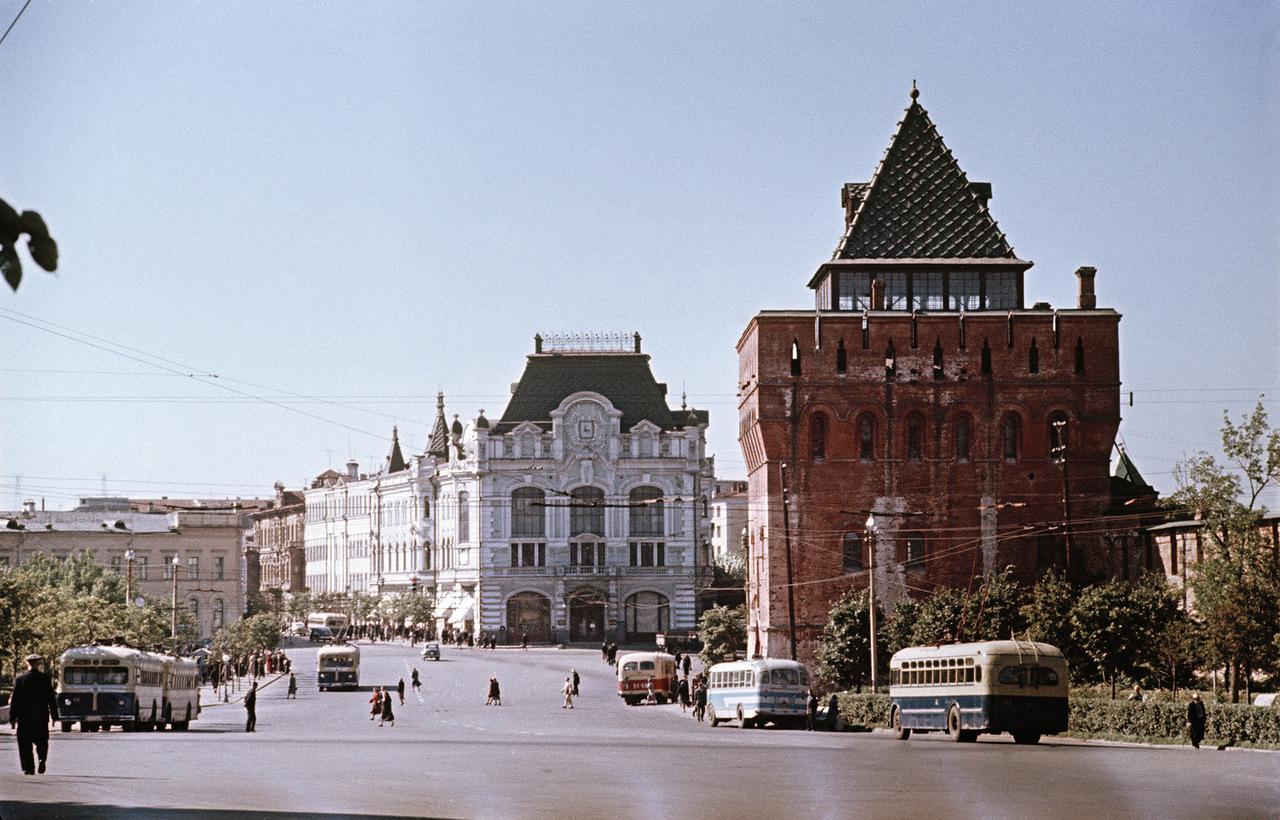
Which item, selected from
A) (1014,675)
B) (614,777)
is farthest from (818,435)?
(614,777)

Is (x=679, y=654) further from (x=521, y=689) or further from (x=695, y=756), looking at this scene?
(x=695, y=756)

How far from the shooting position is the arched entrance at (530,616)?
111500 mm

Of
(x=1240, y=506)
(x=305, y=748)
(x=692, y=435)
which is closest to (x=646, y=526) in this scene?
Result: (x=692, y=435)

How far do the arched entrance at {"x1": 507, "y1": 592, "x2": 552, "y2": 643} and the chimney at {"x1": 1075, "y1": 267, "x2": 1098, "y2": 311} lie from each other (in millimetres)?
53144

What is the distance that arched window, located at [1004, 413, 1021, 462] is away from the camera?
6538 centimetres

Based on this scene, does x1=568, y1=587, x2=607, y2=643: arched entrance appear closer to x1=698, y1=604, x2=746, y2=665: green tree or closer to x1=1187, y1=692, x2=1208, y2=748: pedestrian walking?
x1=698, y1=604, x2=746, y2=665: green tree

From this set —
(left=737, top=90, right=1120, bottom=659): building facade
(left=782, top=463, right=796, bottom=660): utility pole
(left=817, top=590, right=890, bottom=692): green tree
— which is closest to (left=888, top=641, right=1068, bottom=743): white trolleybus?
(left=817, top=590, right=890, bottom=692): green tree

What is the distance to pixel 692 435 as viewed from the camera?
11444 cm

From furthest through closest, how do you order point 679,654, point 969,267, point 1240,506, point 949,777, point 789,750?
1. point 679,654
2. point 969,267
3. point 1240,506
4. point 789,750
5. point 949,777

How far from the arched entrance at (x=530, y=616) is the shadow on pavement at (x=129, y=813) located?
9543 cm

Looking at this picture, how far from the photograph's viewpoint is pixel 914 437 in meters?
65.5

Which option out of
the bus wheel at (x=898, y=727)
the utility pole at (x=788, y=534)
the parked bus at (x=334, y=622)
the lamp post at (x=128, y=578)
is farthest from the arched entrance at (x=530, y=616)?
the bus wheel at (x=898, y=727)

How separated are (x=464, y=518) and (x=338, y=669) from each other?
146 ft

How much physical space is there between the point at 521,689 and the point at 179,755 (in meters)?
43.2
